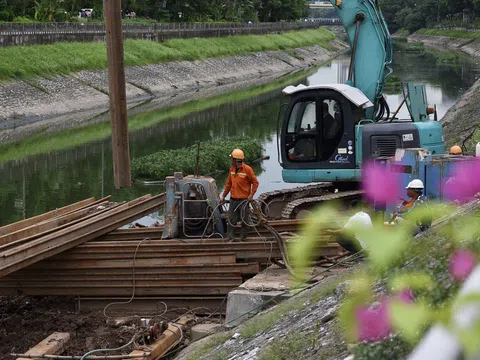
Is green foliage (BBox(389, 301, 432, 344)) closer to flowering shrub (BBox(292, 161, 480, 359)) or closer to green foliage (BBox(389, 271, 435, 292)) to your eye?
flowering shrub (BBox(292, 161, 480, 359))

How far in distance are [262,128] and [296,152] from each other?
26.7 m

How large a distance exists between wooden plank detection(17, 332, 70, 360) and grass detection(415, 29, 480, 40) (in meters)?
110

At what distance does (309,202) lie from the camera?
18.1 meters

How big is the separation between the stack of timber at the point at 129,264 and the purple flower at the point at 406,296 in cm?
1047

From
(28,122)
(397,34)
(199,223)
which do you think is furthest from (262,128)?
(397,34)

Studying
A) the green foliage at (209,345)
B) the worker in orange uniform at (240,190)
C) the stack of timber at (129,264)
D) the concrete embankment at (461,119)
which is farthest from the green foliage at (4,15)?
the green foliage at (209,345)

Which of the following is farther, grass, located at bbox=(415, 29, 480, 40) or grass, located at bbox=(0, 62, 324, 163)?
grass, located at bbox=(415, 29, 480, 40)

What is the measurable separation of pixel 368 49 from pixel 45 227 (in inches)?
348

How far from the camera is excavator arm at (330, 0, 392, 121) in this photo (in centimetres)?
2041

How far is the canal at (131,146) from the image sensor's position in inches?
1147

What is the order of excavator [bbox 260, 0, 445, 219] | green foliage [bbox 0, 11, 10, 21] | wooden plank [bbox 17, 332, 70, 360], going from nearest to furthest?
wooden plank [bbox 17, 332, 70, 360] < excavator [bbox 260, 0, 445, 219] < green foliage [bbox 0, 11, 10, 21]

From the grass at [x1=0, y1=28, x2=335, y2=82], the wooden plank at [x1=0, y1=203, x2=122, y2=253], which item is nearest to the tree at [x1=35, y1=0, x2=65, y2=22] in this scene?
the grass at [x1=0, y1=28, x2=335, y2=82]

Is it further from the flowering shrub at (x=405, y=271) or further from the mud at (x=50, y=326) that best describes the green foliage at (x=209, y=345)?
the flowering shrub at (x=405, y=271)

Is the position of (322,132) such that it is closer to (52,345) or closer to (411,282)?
(52,345)
